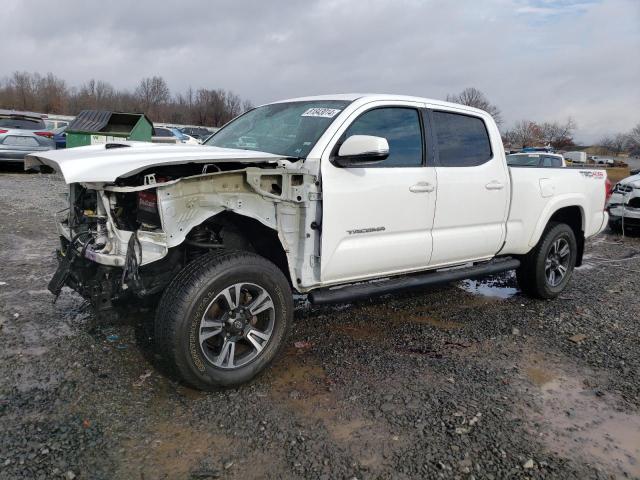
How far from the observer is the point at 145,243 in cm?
296

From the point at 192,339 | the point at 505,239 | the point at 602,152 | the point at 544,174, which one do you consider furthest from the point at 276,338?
the point at 602,152

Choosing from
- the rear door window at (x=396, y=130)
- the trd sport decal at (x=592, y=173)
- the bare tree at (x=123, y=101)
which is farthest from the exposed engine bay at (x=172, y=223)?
the bare tree at (x=123, y=101)

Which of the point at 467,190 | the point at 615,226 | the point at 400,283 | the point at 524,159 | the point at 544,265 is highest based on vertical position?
the point at 524,159

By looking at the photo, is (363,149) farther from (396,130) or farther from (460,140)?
(460,140)

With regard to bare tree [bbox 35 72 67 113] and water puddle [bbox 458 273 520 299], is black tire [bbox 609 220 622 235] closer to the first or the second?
water puddle [bbox 458 273 520 299]

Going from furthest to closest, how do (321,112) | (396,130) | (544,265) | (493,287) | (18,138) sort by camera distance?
(18,138) < (493,287) < (544,265) < (396,130) < (321,112)

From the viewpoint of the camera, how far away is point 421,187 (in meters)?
3.98

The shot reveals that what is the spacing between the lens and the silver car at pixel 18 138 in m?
14.0

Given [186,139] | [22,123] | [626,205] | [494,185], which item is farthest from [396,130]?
[22,123]

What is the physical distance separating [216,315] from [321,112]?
1733 mm

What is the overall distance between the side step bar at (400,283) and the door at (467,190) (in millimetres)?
109

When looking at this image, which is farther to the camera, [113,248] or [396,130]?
[396,130]

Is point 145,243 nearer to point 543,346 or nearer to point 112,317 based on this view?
point 112,317

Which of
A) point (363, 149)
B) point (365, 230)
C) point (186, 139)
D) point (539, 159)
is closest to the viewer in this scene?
point (363, 149)
